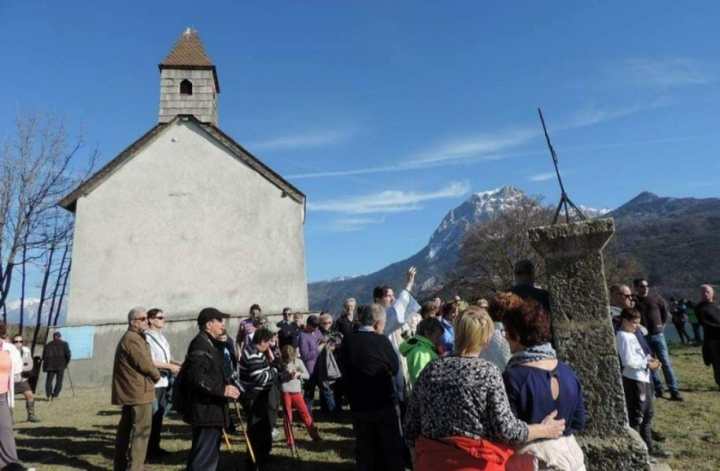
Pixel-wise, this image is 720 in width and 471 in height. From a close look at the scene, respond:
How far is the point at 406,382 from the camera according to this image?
592cm

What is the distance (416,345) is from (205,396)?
226 cm

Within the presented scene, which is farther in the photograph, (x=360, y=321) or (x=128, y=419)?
(x=128, y=419)

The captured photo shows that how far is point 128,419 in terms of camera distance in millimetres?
6156

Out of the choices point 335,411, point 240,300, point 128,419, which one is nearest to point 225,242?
point 240,300

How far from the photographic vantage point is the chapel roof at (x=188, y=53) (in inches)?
837

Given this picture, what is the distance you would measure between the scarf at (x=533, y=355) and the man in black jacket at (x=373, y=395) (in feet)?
6.86

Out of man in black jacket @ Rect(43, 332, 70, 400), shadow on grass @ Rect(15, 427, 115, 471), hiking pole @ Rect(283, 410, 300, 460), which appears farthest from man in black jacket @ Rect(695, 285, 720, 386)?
man in black jacket @ Rect(43, 332, 70, 400)

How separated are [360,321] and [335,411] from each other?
17.4 ft

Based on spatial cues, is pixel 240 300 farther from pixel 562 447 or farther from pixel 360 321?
pixel 562 447

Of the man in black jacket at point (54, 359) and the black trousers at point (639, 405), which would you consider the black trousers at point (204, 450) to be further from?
the man in black jacket at point (54, 359)

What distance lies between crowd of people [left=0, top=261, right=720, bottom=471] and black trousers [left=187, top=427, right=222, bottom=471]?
0.01m

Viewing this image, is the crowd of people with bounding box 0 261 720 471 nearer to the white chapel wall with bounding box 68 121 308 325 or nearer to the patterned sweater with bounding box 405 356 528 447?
the patterned sweater with bounding box 405 356 528 447

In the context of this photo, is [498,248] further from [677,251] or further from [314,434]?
[677,251]

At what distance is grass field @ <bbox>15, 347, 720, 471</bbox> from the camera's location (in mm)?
6516
